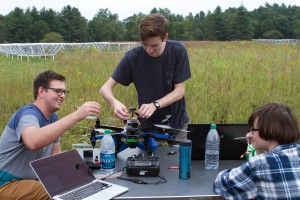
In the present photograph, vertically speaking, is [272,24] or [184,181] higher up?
[272,24]

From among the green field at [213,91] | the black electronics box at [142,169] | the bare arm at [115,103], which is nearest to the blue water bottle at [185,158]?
the black electronics box at [142,169]

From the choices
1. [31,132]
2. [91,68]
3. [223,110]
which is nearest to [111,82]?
[31,132]

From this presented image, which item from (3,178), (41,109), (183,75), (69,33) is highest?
(69,33)

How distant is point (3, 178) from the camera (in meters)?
2.42

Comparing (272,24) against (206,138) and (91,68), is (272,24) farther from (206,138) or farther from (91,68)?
(206,138)

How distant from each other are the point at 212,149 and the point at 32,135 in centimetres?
120

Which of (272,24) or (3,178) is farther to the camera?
(272,24)

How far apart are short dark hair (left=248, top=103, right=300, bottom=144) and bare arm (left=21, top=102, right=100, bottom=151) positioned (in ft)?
3.29

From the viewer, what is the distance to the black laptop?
2.50m

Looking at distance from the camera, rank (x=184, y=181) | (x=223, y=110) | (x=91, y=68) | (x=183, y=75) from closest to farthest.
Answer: (x=184, y=181), (x=183, y=75), (x=223, y=110), (x=91, y=68)

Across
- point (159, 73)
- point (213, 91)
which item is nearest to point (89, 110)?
point (159, 73)

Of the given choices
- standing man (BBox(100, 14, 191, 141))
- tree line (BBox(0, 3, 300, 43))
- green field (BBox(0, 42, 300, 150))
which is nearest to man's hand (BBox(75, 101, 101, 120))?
standing man (BBox(100, 14, 191, 141))

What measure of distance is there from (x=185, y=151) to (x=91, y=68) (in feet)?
22.7

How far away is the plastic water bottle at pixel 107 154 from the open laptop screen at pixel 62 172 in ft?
0.43
